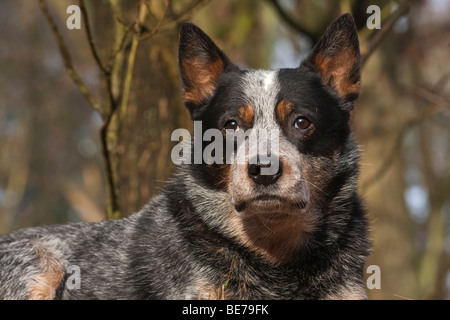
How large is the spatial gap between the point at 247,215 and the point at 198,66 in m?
1.39

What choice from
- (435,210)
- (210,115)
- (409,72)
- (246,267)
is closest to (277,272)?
(246,267)

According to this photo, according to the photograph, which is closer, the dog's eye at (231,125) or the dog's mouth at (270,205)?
the dog's mouth at (270,205)

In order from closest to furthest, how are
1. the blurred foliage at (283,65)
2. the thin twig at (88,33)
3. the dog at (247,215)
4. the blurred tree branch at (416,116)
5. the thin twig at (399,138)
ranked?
1. the dog at (247,215)
2. the thin twig at (88,33)
3. the blurred foliage at (283,65)
4. the blurred tree branch at (416,116)
5. the thin twig at (399,138)

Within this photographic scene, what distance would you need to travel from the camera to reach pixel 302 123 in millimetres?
4902

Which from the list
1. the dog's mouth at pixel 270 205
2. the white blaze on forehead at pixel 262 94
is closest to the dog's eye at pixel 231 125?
the white blaze on forehead at pixel 262 94

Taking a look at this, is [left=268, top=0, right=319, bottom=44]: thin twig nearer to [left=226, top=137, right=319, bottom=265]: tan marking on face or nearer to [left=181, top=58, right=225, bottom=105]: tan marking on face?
[left=181, top=58, right=225, bottom=105]: tan marking on face

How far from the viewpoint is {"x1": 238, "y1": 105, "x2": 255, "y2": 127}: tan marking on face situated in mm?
4926

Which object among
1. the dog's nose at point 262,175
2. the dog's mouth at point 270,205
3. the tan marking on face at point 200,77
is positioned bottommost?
the dog's mouth at point 270,205

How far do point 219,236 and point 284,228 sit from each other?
50 centimetres

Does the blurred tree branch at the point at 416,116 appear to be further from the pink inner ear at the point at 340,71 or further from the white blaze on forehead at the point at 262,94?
the white blaze on forehead at the point at 262,94

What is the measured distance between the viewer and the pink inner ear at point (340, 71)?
5.24m

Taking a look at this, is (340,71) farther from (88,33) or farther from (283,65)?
(88,33)

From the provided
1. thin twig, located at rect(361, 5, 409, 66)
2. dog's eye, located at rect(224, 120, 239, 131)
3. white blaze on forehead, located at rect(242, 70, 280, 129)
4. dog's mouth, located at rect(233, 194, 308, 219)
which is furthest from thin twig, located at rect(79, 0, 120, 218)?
thin twig, located at rect(361, 5, 409, 66)
